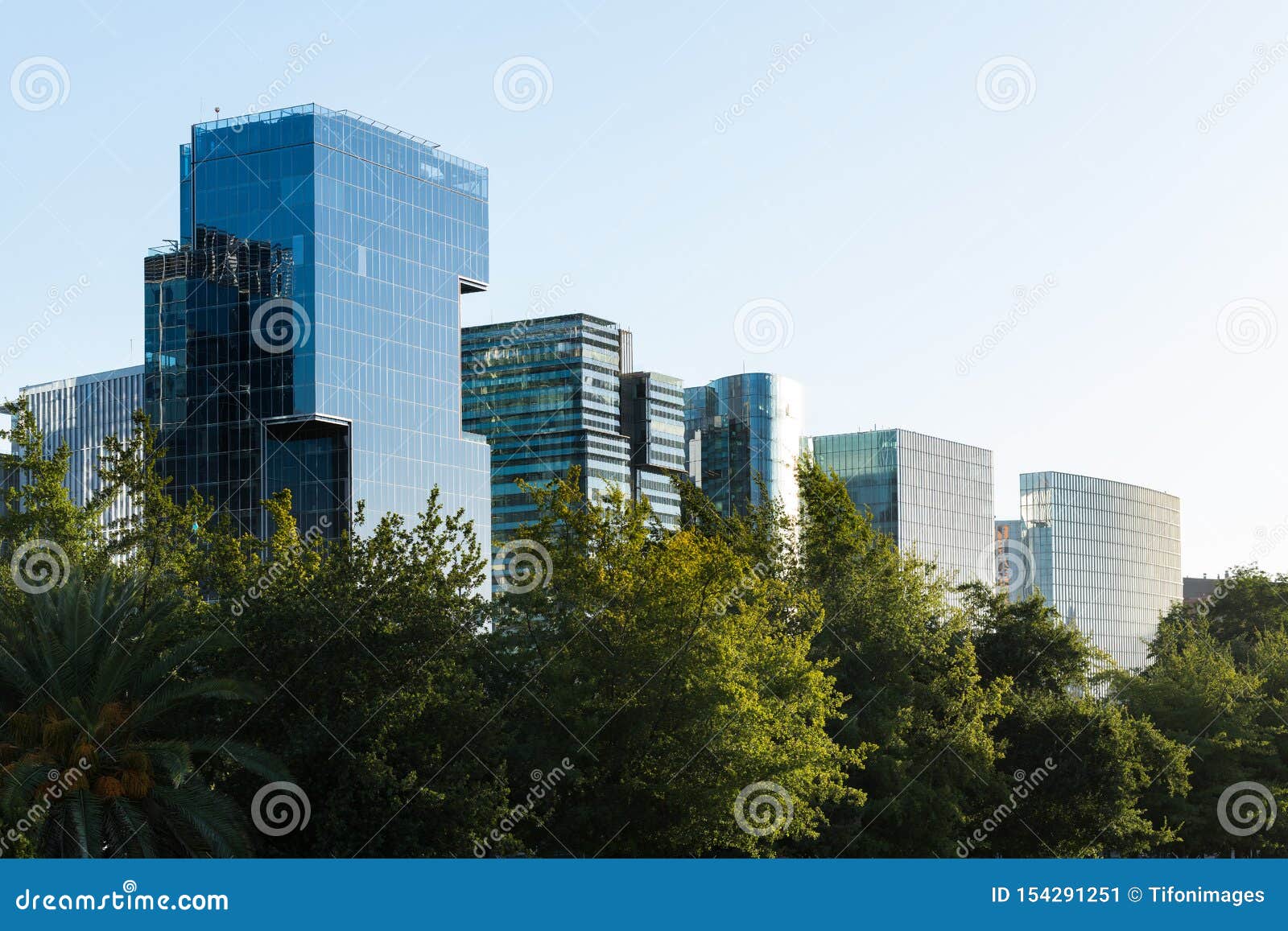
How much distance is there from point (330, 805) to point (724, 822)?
10394 millimetres

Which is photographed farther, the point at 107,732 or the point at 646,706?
the point at 646,706

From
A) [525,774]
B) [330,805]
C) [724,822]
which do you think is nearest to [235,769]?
[330,805]

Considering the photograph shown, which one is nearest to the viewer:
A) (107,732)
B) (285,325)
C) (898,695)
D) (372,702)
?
(107,732)

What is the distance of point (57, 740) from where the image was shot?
3150 centimetres

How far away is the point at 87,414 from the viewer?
15500 cm

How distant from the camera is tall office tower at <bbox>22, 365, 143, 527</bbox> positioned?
148 metres

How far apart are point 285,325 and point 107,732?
104 m

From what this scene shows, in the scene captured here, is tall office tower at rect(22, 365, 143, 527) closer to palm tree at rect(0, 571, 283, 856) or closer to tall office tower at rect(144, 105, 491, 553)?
tall office tower at rect(144, 105, 491, 553)

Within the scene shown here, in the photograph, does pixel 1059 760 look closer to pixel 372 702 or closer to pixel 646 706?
pixel 646 706

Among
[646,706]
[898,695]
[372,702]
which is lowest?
[898,695]

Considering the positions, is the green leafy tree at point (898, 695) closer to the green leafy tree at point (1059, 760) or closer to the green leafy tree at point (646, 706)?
the green leafy tree at point (1059, 760)

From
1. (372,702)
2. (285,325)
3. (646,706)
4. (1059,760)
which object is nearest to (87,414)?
(285,325)

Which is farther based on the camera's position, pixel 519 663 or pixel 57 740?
pixel 519 663

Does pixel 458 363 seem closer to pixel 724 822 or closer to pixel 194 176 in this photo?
pixel 194 176
